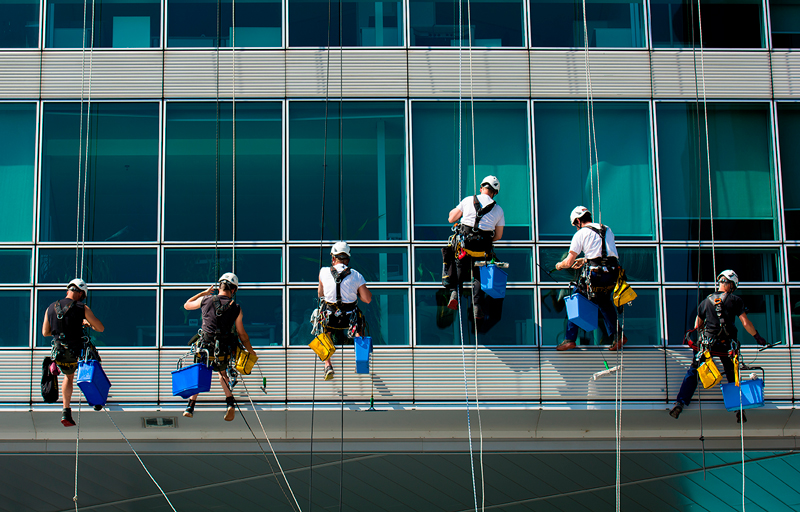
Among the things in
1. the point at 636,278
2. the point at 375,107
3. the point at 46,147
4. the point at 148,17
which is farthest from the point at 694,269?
the point at 46,147

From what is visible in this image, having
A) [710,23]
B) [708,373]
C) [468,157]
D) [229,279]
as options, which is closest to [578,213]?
[468,157]

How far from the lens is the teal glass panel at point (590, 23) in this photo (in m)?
10.4

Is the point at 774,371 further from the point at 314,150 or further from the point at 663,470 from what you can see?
the point at 314,150

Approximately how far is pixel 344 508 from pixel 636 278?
504 cm

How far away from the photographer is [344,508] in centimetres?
943

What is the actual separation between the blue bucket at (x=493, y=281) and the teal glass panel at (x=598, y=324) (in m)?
0.98

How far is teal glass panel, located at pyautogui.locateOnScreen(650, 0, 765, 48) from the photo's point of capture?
10.4 meters

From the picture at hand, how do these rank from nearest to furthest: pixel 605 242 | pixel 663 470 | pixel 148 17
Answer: pixel 605 242 < pixel 663 470 < pixel 148 17

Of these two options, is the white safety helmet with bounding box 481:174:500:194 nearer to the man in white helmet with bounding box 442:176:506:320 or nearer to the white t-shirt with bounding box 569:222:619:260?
the man in white helmet with bounding box 442:176:506:320

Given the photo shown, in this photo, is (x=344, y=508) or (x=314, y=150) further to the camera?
(x=314, y=150)

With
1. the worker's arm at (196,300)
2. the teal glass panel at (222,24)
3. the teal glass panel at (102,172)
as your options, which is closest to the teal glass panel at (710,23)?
the teal glass panel at (222,24)

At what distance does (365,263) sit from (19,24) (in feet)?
19.8

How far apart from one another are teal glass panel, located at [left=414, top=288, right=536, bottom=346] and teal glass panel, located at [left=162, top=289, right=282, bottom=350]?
1.93 meters

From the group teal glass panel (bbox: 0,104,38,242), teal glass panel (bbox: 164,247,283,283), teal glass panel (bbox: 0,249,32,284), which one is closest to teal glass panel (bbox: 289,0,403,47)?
teal glass panel (bbox: 164,247,283,283)
